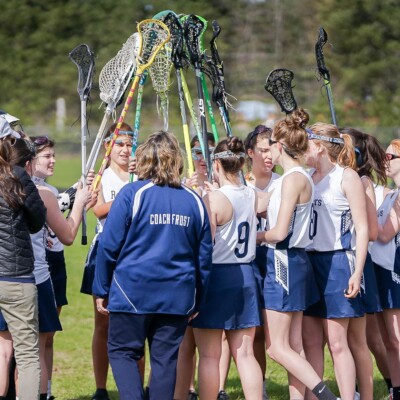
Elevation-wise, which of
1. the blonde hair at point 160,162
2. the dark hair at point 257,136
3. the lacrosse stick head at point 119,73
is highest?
the lacrosse stick head at point 119,73

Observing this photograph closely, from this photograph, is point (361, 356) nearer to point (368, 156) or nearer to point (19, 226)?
point (368, 156)

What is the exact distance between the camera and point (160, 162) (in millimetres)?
4891

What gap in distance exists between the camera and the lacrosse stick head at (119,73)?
6.04 metres

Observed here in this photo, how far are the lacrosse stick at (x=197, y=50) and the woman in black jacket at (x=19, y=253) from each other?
4.08 feet

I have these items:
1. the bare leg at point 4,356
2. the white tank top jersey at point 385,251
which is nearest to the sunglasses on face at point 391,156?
the white tank top jersey at point 385,251

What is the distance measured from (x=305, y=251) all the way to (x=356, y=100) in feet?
107

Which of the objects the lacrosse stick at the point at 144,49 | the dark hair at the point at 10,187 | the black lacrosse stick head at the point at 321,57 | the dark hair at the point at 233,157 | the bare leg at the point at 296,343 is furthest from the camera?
the black lacrosse stick head at the point at 321,57

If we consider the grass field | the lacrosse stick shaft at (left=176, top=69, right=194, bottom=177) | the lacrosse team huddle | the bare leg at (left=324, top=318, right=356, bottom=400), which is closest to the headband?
the lacrosse team huddle

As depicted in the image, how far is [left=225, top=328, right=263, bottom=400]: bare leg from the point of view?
5.28 metres

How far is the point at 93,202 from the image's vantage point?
5.73m

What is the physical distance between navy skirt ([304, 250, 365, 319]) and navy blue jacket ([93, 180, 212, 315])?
107 centimetres

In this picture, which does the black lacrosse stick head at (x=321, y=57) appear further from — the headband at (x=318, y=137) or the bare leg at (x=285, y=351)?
the bare leg at (x=285, y=351)

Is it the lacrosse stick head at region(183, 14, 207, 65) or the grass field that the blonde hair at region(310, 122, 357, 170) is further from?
the grass field

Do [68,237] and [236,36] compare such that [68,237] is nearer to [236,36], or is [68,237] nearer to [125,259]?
[125,259]
